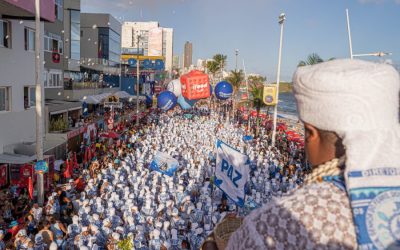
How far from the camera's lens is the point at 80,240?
7.54 meters

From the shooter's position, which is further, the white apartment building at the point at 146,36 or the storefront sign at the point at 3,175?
the white apartment building at the point at 146,36

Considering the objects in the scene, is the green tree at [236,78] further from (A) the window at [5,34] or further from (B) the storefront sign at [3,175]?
(B) the storefront sign at [3,175]

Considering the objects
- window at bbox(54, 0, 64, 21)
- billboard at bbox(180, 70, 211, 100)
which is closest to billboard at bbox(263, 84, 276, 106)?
billboard at bbox(180, 70, 211, 100)

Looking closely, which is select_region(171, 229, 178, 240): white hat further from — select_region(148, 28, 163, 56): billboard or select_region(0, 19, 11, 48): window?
select_region(148, 28, 163, 56): billboard

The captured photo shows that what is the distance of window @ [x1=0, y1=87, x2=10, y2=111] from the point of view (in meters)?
14.7

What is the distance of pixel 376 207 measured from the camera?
1.17 m

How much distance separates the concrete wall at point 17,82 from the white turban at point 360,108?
15328mm

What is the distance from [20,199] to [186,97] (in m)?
12.9

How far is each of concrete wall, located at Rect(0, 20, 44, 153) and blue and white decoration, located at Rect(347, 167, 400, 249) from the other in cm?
1547

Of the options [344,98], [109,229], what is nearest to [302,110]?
[344,98]

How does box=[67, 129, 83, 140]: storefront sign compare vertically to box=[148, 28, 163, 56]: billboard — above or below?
below

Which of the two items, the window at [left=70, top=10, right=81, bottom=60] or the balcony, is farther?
the window at [left=70, top=10, right=81, bottom=60]

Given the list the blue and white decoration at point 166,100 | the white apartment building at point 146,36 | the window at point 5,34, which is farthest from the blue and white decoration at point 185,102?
the white apartment building at point 146,36

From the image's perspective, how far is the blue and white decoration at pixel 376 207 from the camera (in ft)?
3.76
